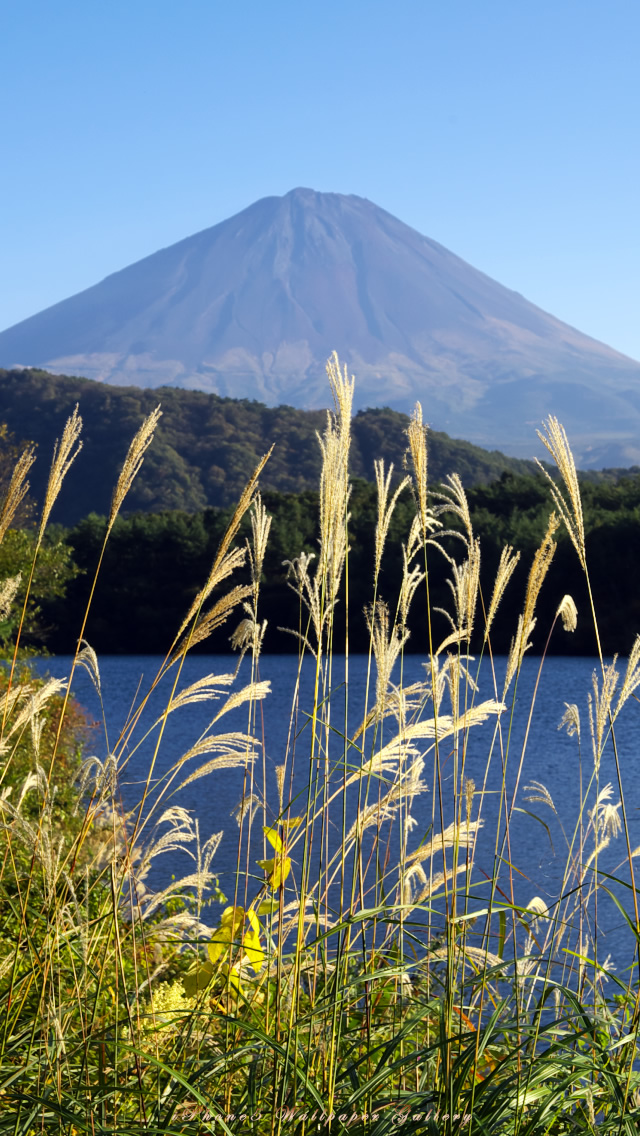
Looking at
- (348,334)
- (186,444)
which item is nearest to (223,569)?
(186,444)

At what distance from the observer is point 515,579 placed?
2381cm

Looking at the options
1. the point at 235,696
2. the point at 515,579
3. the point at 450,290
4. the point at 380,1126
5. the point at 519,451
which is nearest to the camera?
the point at 380,1126

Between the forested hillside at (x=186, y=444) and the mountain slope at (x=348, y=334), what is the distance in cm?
9919

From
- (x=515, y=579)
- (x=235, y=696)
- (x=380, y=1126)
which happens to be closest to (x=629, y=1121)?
(x=380, y=1126)

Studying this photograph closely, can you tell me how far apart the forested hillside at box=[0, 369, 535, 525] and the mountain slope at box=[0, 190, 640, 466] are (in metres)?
99.2

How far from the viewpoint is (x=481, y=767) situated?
12.2 m

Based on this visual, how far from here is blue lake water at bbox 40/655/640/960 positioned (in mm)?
7035

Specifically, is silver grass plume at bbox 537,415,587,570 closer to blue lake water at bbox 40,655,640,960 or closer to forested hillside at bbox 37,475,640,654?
blue lake water at bbox 40,655,640,960

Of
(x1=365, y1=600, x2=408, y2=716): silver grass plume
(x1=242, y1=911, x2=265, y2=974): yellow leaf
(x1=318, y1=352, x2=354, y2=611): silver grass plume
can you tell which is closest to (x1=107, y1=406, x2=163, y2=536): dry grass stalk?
(x1=318, y1=352, x2=354, y2=611): silver grass plume

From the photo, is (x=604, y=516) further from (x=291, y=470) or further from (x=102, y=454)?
(x=102, y=454)

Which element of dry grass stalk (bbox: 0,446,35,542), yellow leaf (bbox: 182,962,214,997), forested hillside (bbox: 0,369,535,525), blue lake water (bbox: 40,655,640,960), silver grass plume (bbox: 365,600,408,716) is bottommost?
blue lake water (bbox: 40,655,640,960)

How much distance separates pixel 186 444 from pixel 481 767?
33.2 metres

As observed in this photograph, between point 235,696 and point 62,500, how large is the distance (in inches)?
1611

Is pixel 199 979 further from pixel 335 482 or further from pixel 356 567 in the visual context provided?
pixel 356 567
